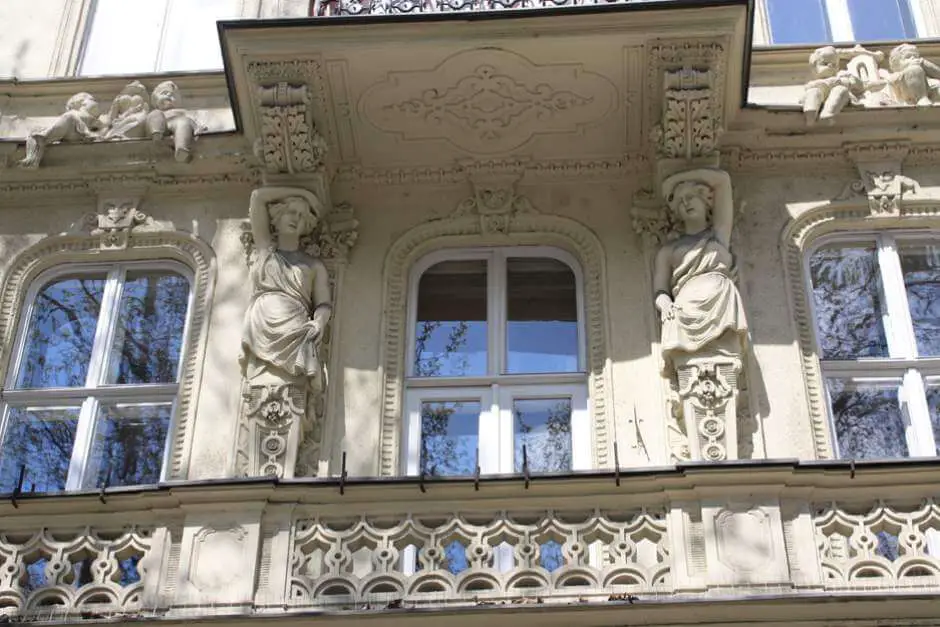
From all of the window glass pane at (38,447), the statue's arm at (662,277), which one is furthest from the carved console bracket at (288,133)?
the statue's arm at (662,277)

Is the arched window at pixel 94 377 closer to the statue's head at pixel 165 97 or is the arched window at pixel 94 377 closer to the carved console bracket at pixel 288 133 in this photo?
the carved console bracket at pixel 288 133

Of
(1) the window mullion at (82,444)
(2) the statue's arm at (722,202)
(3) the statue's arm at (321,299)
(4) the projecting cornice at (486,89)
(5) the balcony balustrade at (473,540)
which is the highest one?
(4) the projecting cornice at (486,89)

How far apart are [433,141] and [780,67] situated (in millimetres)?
2700

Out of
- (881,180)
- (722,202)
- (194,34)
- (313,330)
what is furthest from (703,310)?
(194,34)

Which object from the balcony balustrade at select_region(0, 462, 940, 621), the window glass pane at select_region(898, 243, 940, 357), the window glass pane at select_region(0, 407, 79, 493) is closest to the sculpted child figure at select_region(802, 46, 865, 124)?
the window glass pane at select_region(898, 243, 940, 357)

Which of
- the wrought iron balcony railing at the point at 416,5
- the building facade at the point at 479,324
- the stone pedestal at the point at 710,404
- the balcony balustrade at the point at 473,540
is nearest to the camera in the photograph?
the balcony balustrade at the point at 473,540

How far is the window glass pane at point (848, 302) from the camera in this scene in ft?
32.9

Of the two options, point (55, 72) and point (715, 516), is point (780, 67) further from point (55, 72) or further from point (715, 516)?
point (55, 72)

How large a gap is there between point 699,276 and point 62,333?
4336 mm

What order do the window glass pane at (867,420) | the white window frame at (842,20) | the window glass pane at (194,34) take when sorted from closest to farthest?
the window glass pane at (867,420)
the white window frame at (842,20)
the window glass pane at (194,34)

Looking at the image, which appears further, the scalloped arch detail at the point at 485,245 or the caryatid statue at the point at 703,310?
the scalloped arch detail at the point at 485,245

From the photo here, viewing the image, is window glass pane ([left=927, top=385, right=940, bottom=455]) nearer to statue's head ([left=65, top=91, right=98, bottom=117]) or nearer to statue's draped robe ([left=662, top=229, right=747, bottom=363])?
statue's draped robe ([left=662, top=229, right=747, bottom=363])

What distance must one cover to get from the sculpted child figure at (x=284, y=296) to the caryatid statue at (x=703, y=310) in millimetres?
2187

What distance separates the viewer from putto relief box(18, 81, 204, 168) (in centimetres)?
1105
